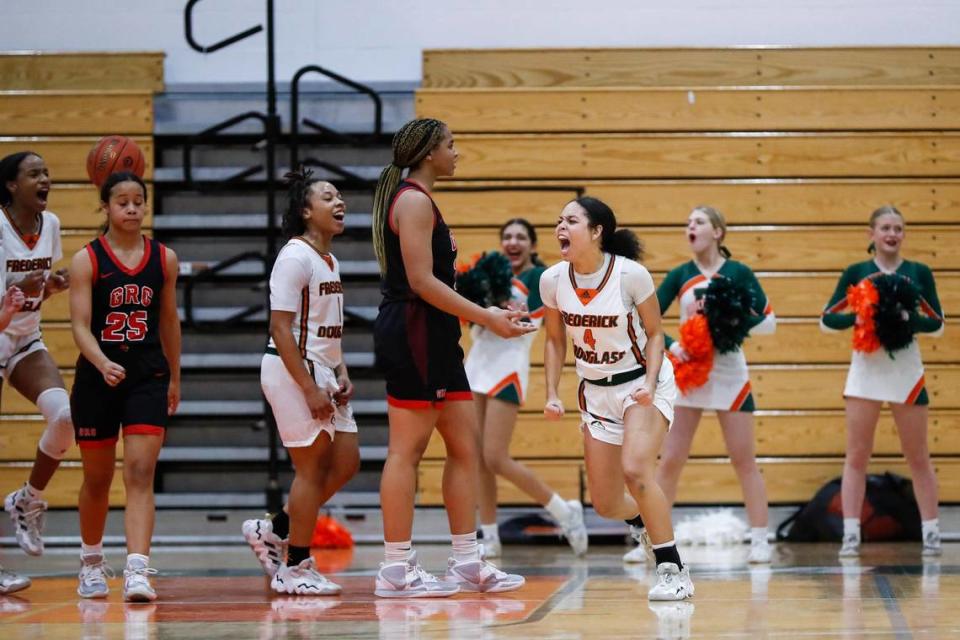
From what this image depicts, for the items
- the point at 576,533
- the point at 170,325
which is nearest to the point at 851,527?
the point at 576,533

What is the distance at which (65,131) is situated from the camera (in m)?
8.73

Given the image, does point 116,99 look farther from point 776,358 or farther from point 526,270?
point 776,358

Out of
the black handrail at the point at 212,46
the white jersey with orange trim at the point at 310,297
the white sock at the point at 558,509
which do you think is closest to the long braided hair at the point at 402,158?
the white jersey with orange trim at the point at 310,297

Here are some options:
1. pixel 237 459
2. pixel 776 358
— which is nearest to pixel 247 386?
pixel 237 459

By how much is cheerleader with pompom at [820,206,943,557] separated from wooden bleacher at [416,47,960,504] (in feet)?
4.57

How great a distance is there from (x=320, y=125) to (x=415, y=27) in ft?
3.46

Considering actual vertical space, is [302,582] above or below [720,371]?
below

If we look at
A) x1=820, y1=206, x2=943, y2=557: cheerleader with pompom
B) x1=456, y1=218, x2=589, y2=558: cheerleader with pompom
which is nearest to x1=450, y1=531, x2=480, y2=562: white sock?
x1=456, y1=218, x2=589, y2=558: cheerleader with pompom

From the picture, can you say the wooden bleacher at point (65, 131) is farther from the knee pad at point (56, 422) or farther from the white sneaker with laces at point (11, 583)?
the white sneaker with laces at point (11, 583)

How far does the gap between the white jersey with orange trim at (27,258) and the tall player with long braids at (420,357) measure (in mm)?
1702

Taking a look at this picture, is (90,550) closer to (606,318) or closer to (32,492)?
(32,492)

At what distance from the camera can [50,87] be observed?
900 centimetres

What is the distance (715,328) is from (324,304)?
2.30m

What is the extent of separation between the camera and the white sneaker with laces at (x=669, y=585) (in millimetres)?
4531
